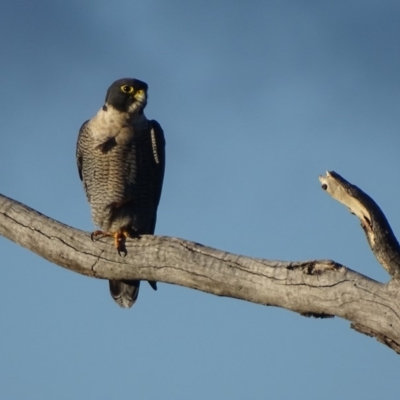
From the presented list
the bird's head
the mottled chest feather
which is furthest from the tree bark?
the bird's head

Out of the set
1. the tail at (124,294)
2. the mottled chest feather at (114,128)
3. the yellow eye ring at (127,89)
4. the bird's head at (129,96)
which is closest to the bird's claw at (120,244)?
the tail at (124,294)

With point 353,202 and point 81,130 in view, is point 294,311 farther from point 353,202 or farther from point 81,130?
point 81,130

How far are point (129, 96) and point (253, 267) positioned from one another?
3534 mm

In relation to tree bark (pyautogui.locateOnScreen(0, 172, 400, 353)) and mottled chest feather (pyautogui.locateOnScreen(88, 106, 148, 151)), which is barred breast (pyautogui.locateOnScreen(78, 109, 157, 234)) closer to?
mottled chest feather (pyautogui.locateOnScreen(88, 106, 148, 151))

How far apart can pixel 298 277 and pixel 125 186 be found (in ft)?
11.1

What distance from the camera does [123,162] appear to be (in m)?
8.87

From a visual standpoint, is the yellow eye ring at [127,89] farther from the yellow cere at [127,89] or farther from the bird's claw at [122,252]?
the bird's claw at [122,252]

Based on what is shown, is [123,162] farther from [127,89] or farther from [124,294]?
[124,294]

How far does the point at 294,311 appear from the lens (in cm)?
593

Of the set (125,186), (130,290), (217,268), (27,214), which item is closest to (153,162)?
(125,186)

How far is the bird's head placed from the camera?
9039 millimetres

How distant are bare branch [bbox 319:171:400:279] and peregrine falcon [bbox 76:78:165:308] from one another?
3487 millimetres

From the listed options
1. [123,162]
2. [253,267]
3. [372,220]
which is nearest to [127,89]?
[123,162]

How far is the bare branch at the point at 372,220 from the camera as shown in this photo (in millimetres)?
5371
